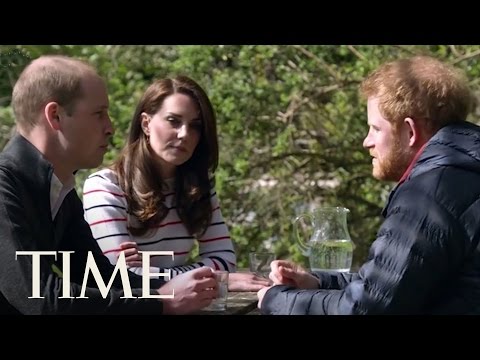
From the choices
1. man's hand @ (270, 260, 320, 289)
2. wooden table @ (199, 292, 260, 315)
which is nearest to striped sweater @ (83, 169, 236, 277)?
wooden table @ (199, 292, 260, 315)

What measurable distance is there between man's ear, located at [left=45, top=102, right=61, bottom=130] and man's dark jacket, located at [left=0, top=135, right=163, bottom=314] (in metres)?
0.09

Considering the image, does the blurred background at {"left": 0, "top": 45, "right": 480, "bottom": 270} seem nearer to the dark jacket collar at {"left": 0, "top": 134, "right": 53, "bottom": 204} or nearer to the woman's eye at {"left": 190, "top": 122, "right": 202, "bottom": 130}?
→ the woman's eye at {"left": 190, "top": 122, "right": 202, "bottom": 130}

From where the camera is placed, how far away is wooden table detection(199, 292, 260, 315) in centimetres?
240

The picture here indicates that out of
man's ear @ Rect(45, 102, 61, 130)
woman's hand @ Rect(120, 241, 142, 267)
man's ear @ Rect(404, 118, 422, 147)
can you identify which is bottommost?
woman's hand @ Rect(120, 241, 142, 267)

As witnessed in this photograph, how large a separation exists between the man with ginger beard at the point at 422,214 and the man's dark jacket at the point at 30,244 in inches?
15.4

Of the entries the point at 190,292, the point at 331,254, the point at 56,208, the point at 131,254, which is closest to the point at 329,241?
the point at 331,254

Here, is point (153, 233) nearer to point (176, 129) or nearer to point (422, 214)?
point (176, 129)

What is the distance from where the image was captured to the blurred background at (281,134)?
5.95 m

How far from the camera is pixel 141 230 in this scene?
3109 millimetres

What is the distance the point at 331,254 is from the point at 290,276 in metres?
0.43

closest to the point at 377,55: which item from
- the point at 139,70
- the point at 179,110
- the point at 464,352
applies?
the point at 139,70

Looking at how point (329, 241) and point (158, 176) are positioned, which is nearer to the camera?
point (329, 241)

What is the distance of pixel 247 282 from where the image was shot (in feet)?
9.28

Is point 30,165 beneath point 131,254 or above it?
above
